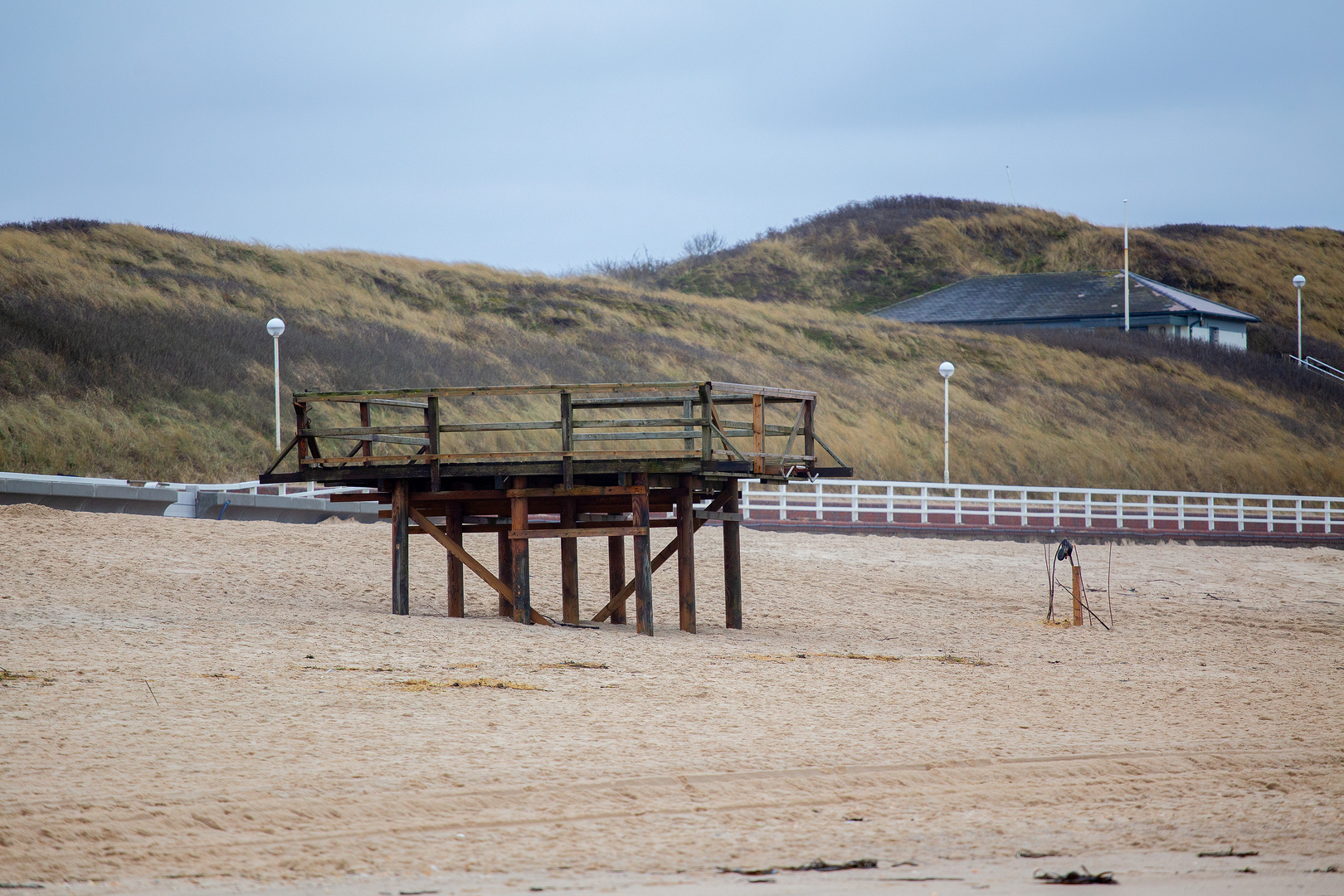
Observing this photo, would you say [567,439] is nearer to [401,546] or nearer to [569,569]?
[569,569]

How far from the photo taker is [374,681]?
370 inches

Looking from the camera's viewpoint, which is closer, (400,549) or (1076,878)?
(1076,878)

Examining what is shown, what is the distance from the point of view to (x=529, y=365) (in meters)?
43.5

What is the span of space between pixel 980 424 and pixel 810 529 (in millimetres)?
20303

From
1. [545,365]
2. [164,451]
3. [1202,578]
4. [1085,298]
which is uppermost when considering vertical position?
[1085,298]

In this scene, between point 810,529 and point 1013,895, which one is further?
point 810,529

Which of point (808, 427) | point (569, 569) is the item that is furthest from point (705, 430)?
point (569, 569)

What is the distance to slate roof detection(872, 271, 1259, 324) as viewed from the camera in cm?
6212

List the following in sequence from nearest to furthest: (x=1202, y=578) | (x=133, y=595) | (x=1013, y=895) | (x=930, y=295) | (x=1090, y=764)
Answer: (x=1013, y=895) → (x=1090, y=764) → (x=133, y=595) → (x=1202, y=578) → (x=930, y=295)

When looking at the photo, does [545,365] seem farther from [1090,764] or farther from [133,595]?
[1090,764]

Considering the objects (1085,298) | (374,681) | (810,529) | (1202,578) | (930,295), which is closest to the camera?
(374,681)

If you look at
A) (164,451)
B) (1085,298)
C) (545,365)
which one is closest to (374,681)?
(164,451)

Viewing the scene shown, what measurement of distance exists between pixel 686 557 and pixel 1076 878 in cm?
865

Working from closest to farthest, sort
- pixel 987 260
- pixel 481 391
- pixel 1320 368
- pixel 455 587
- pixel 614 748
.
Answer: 1. pixel 614 748
2. pixel 481 391
3. pixel 455 587
4. pixel 1320 368
5. pixel 987 260
